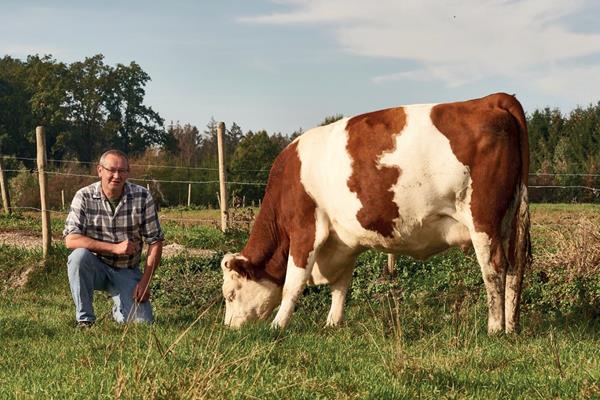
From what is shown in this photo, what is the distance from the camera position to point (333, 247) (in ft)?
24.9

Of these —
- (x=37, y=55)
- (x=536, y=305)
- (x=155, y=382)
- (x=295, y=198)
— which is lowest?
(x=536, y=305)

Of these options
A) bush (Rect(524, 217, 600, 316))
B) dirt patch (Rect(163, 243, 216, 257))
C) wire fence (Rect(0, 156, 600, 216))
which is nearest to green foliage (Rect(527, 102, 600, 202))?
wire fence (Rect(0, 156, 600, 216))

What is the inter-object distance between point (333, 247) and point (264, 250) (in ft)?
2.37

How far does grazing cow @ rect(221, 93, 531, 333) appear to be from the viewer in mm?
6473

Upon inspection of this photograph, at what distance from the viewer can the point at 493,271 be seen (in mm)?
6578

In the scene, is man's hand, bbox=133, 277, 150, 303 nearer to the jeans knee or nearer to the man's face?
the jeans knee

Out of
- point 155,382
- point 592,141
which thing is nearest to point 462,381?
point 155,382

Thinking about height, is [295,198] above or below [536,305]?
above

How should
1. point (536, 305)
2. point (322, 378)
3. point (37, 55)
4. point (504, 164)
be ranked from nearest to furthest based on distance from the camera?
point (322, 378)
point (504, 164)
point (536, 305)
point (37, 55)

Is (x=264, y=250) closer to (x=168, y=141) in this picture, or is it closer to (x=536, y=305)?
(x=536, y=305)

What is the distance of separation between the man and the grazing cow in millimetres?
1282

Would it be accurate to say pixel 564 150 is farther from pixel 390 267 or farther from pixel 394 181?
pixel 394 181

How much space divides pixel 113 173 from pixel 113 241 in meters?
0.67

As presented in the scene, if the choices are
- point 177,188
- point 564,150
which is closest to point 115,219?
point 177,188
